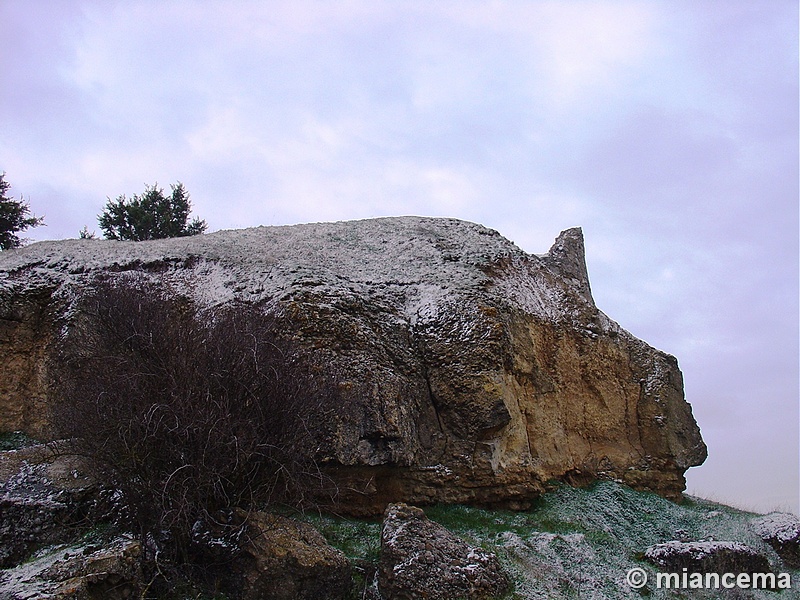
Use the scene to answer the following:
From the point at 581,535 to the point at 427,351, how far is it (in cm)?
456

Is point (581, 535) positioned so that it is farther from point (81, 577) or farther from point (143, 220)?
point (143, 220)

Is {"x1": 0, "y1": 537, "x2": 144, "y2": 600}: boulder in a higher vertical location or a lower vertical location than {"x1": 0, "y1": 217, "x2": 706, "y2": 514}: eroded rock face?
lower

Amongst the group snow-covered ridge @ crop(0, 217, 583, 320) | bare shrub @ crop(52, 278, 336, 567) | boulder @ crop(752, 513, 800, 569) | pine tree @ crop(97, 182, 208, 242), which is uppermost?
pine tree @ crop(97, 182, 208, 242)

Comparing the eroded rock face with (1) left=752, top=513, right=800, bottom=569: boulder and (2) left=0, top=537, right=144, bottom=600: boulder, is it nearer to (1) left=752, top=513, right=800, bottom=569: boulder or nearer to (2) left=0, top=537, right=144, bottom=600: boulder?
(1) left=752, top=513, right=800, bottom=569: boulder

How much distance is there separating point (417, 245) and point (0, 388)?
10.0 metres

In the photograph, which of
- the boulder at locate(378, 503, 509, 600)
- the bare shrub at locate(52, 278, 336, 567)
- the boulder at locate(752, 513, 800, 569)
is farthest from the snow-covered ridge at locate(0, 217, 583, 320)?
the boulder at locate(752, 513, 800, 569)

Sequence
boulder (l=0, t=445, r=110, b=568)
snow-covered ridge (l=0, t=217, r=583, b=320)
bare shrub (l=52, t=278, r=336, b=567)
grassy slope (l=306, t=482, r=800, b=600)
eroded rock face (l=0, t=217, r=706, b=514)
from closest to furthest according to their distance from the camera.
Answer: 1. bare shrub (l=52, t=278, r=336, b=567)
2. boulder (l=0, t=445, r=110, b=568)
3. grassy slope (l=306, t=482, r=800, b=600)
4. eroded rock face (l=0, t=217, r=706, b=514)
5. snow-covered ridge (l=0, t=217, r=583, b=320)

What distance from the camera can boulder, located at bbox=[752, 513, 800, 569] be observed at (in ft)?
42.6

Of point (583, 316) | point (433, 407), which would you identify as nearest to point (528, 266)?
point (583, 316)

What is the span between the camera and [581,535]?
1209 cm

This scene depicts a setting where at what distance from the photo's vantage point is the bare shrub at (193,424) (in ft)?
29.0

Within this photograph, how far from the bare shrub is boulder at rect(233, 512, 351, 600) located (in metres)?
0.32

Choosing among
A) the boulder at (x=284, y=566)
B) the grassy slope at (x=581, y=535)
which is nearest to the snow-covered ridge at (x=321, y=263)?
the grassy slope at (x=581, y=535)

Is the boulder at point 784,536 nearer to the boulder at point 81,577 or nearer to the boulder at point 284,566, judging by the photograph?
the boulder at point 284,566
